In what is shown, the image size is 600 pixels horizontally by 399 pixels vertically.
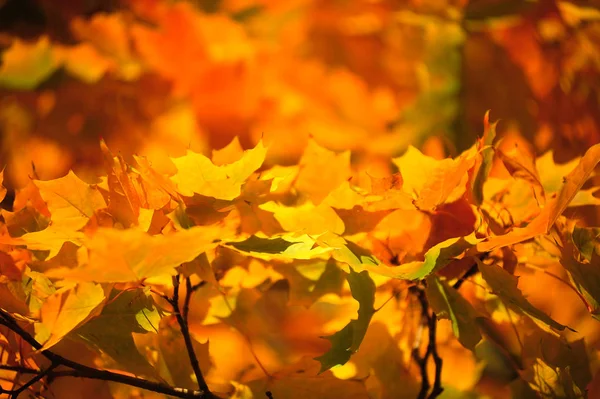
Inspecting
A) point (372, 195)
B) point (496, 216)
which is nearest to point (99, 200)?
point (372, 195)

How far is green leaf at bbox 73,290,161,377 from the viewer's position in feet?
1.14

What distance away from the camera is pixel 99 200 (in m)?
0.37

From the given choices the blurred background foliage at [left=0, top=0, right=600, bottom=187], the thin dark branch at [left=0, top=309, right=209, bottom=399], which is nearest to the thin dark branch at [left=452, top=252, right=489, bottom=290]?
the thin dark branch at [left=0, top=309, right=209, bottom=399]

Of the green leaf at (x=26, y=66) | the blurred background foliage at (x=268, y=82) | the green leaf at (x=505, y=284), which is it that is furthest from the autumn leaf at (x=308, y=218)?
the green leaf at (x=26, y=66)

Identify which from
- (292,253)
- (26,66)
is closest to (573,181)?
(292,253)

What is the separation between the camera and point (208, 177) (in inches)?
13.5

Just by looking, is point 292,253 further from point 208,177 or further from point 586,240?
point 586,240

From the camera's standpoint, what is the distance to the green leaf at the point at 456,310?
1.14 ft

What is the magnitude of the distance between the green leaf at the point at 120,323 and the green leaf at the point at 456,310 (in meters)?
0.18

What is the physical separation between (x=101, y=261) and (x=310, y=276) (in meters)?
0.19

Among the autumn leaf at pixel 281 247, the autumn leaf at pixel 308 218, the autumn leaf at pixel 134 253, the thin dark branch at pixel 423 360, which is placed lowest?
the thin dark branch at pixel 423 360

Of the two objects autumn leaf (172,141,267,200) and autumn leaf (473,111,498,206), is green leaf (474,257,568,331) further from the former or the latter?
autumn leaf (172,141,267,200)

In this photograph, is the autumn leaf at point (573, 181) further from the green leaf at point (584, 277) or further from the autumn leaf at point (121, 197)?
the autumn leaf at point (121, 197)

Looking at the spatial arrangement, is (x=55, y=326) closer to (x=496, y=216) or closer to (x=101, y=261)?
(x=101, y=261)
